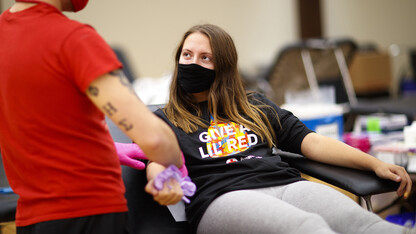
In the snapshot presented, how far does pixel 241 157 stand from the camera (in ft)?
5.28

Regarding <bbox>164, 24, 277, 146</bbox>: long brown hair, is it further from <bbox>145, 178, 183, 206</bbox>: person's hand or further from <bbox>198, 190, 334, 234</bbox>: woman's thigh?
<bbox>145, 178, 183, 206</bbox>: person's hand

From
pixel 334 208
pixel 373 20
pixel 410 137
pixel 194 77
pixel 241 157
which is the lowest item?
pixel 373 20

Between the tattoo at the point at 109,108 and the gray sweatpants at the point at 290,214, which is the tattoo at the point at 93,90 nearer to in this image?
the tattoo at the point at 109,108

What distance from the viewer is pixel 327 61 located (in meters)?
3.79

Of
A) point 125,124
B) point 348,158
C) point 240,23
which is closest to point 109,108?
point 125,124

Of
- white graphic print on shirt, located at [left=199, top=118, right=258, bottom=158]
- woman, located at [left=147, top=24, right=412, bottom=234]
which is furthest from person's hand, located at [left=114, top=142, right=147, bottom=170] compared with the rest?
white graphic print on shirt, located at [left=199, top=118, right=258, bottom=158]

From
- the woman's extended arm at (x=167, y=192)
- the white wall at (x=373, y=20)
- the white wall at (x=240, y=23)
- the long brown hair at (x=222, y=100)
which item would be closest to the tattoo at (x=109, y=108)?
the woman's extended arm at (x=167, y=192)

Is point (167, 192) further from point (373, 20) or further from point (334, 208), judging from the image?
point (373, 20)

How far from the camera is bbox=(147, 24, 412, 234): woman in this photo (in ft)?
4.39

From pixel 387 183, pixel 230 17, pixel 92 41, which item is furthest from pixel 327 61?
pixel 230 17

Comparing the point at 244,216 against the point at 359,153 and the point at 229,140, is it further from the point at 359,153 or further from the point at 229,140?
the point at 359,153

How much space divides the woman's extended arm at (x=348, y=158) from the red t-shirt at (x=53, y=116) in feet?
2.70

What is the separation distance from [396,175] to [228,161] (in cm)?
54

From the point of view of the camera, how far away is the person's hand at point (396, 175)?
4.88 feet
